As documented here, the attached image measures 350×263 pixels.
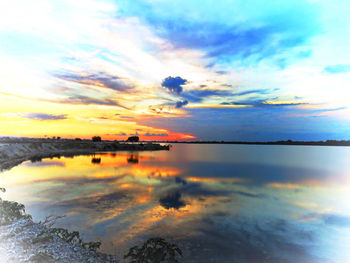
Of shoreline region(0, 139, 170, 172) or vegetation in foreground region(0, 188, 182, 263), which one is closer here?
vegetation in foreground region(0, 188, 182, 263)

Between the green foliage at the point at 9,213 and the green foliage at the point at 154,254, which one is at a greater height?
the green foliage at the point at 9,213

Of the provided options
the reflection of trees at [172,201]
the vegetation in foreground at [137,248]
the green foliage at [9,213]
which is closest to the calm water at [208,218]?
the reflection of trees at [172,201]

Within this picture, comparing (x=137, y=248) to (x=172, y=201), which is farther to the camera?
(x=172, y=201)

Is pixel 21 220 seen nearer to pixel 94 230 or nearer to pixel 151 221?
pixel 94 230

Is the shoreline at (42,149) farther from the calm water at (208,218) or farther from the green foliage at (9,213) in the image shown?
the green foliage at (9,213)

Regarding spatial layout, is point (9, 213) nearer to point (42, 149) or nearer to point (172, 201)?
point (172, 201)

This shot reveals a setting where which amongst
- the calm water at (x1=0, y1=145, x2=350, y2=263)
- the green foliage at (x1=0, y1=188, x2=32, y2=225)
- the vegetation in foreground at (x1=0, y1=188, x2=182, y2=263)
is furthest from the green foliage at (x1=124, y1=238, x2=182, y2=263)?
the green foliage at (x1=0, y1=188, x2=32, y2=225)

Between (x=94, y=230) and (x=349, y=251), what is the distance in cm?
1515

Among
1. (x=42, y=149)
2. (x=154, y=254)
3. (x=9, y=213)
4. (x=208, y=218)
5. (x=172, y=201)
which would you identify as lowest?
(x=172, y=201)

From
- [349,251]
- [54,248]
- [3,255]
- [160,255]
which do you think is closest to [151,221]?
[160,255]

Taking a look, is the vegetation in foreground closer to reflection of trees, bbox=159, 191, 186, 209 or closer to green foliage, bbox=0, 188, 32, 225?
green foliage, bbox=0, 188, 32, 225

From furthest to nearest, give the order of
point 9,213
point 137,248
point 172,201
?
1. point 172,201
2. point 9,213
3. point 137,248

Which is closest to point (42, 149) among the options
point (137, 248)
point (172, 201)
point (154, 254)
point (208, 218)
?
point (172, 201)

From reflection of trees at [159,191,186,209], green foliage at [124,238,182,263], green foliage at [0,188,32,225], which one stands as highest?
green foliage at [0,188,32,225]
